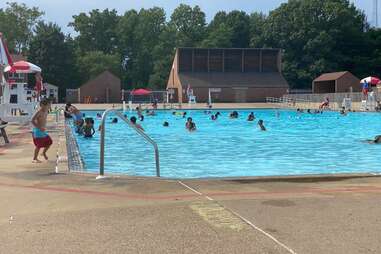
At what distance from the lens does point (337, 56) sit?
87562 millimetres

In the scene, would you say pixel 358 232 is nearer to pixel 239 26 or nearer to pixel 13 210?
pixel 13 210

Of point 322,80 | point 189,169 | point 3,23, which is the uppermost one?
point 3,23

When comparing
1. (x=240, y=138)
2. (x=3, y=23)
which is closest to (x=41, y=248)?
(x=240, y=138)

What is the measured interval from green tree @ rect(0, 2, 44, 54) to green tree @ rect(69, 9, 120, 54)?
789cm

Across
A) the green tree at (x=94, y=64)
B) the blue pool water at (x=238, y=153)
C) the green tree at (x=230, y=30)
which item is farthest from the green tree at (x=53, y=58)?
the blue pool water at (x=238, y=153)

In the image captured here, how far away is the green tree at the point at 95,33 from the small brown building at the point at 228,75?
23242mm

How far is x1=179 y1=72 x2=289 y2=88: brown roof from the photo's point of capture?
7600 cm

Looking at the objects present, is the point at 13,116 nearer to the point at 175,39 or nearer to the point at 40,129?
the point at 40,129

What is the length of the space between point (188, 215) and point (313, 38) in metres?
86.2

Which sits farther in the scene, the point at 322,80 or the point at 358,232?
the point at 322,80

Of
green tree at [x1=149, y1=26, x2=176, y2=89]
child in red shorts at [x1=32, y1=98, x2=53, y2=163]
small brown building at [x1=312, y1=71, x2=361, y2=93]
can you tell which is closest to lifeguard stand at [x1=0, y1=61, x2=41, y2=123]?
child in red shorts at [x1=32, y1=98, x2=53, y2=163]

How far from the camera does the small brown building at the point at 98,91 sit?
3007 inches

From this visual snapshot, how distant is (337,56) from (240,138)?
222 ft

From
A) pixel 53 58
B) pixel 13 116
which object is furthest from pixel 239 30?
pixel 13 116
